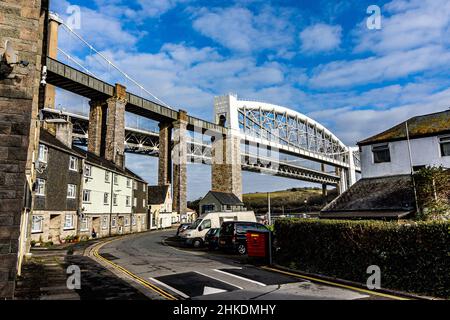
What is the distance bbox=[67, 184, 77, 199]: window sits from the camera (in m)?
31.3

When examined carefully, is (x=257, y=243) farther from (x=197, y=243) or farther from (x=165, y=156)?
(x=165, y=156)

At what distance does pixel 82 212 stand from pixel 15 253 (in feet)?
87.9

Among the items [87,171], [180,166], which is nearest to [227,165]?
[180,166]

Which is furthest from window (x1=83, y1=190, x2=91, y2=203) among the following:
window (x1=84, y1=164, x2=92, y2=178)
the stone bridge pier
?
the stone bridge pier

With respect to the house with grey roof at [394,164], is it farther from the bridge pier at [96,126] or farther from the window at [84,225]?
the bridge pier at [96,126]

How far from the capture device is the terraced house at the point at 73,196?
89.6 feet

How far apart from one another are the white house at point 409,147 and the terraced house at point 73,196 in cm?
2305

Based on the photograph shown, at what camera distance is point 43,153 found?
27.2 metres

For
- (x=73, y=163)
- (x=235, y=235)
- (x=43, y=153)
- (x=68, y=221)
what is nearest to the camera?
(x=235, y=235)

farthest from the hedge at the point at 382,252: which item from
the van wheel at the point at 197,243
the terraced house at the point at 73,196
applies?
the terraced house at the point at 73,196

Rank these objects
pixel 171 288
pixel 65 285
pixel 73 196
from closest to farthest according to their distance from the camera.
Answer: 1. pixel 171 288
2. pixel 65 285
3. pixel 73 196

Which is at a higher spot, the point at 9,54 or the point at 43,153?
the point at 43,153

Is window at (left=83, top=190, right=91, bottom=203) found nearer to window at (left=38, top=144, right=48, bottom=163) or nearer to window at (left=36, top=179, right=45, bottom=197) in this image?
window at (left=36, top=179, right=45, bottom=197)

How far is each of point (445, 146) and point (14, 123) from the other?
22018 millimetres
